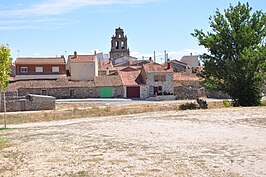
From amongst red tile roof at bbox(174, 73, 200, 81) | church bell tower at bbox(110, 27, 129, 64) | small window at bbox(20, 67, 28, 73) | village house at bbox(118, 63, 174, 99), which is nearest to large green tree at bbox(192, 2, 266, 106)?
village house at bbox(118, 63, 174, 99)

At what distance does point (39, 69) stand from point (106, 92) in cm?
1200

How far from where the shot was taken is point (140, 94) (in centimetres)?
6212

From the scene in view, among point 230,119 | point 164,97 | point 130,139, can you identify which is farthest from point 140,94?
point 130,139

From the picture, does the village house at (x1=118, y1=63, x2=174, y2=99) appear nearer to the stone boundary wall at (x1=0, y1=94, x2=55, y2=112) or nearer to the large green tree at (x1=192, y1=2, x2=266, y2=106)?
the stone boundary wall at (x1=0, y1=94, x2=55, y2=112)

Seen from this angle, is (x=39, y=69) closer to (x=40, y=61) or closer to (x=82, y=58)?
(x=40, y=61)

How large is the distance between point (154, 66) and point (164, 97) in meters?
6.13

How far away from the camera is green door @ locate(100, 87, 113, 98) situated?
60894 mm

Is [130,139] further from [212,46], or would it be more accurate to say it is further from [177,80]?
[177,80]

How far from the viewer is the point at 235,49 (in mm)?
35781

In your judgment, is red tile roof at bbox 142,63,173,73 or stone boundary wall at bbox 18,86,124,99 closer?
stone boundary wall at bbox 18,86,124,99

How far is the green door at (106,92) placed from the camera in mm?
60894

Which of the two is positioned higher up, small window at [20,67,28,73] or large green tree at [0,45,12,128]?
small window at [20,67,28,73]

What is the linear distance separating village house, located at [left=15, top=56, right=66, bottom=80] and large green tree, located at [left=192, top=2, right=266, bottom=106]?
33.4 metres

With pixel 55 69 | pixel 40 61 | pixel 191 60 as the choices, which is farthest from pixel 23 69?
pixel 191 60
